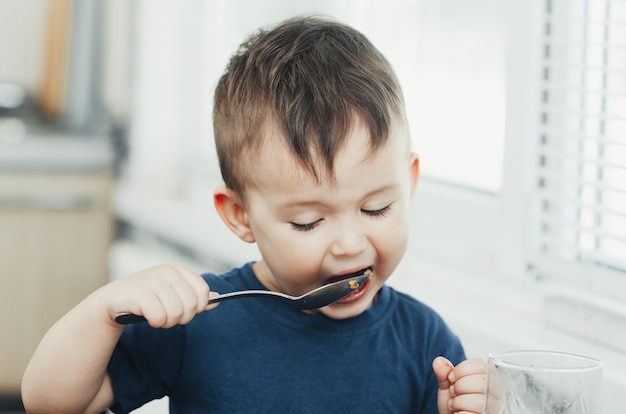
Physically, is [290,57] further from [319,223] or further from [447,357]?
[447,357]

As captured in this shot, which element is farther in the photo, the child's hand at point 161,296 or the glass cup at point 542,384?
the child's hand at point 161,296

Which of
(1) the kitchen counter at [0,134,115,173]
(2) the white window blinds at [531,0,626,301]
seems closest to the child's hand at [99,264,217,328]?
(2) the white window blinds at [531,0,626,301]

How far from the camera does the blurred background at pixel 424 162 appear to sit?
1.30m

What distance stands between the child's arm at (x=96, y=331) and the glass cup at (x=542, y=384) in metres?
0.29

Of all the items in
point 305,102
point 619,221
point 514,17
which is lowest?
point 619,221

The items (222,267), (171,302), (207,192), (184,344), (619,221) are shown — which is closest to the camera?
(171,302)

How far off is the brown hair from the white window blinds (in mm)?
351

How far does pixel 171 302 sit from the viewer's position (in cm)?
93

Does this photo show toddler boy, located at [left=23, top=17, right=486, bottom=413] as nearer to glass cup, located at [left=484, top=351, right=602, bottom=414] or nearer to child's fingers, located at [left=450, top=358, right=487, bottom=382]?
child's fingers, located at [left=450, top=358, right=487, bottom=382]

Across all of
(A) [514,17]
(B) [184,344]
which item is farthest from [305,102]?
(A) [514,17]

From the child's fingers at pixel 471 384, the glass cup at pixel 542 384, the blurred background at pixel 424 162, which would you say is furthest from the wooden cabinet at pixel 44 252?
the glass cup at pixel 542 384

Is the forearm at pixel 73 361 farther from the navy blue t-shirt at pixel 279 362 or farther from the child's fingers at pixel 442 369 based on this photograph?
the child's fingers at pixel 442 369

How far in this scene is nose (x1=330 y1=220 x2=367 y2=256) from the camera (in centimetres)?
95

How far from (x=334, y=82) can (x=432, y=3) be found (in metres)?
0.81
